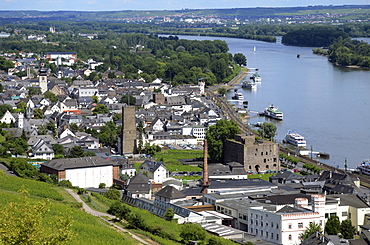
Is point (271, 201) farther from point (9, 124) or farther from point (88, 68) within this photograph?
point (88, 68)

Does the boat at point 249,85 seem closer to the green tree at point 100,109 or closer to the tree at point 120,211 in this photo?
the green tree at point 100,109

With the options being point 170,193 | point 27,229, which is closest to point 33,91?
point 170,193

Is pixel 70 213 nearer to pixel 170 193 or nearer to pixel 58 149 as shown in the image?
pixel 170 193

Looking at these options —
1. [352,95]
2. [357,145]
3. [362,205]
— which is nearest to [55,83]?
[352,95]

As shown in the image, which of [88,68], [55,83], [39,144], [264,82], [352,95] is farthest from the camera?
[88,68]

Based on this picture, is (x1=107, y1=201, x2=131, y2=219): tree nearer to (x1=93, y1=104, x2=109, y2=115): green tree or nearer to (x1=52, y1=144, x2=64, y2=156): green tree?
(x1=52, y1=144, x2=64, y2=156): green tree
